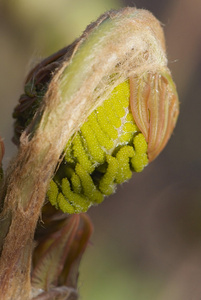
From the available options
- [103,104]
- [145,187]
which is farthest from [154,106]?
[145,187]

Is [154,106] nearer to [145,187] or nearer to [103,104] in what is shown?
[103,104]

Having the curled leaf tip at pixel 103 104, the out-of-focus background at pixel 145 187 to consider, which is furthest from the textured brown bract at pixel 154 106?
the out-of-focus background at pixel 145 187

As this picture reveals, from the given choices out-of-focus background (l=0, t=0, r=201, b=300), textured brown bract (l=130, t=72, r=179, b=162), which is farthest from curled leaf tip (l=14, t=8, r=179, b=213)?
out-of-focus background (l=0, t=0, r=201, b=300)

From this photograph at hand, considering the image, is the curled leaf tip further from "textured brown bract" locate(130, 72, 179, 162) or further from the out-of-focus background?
the out-of-focus background

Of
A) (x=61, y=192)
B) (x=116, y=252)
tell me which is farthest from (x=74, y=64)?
(x=116, y=252)

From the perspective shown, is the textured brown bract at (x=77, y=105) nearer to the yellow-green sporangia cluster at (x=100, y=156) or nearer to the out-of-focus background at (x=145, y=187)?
the yellow-green sporangia cluster at (x=100, y=156)

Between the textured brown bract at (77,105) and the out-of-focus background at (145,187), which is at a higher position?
the textured brown bract at (77,105)
